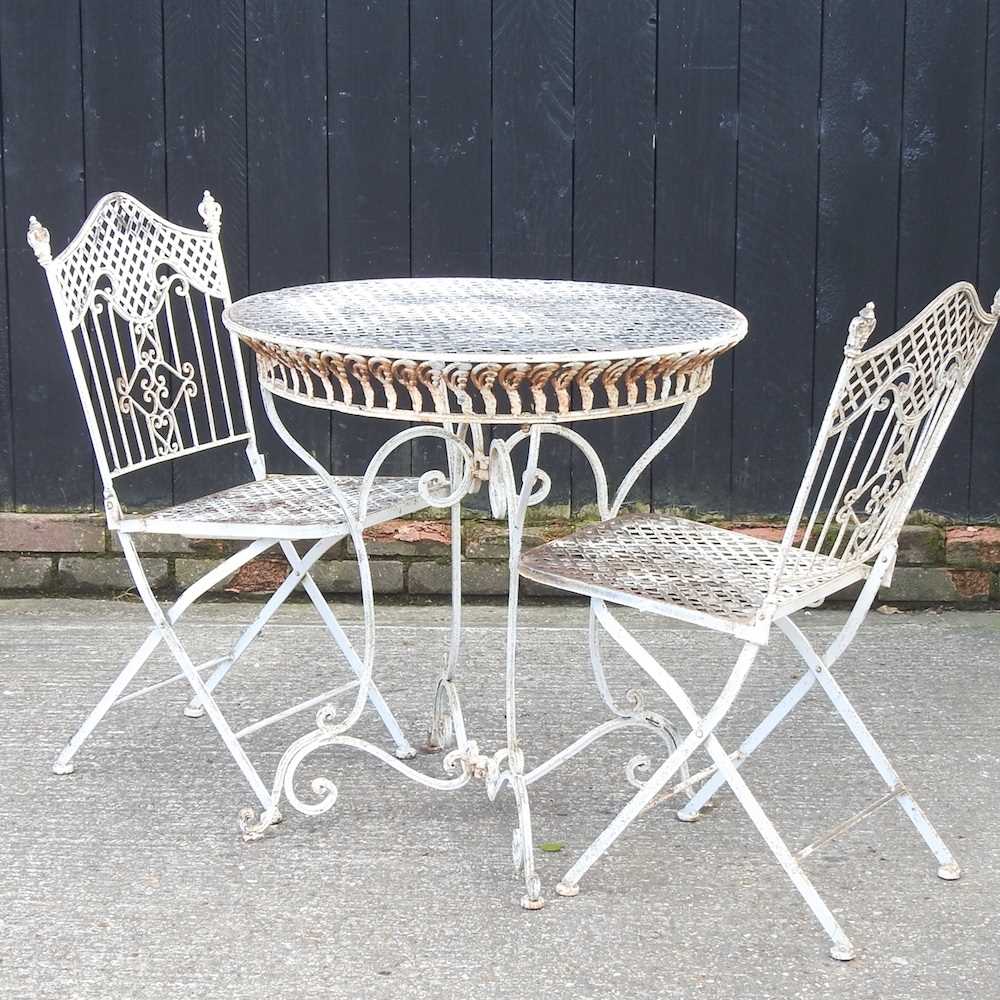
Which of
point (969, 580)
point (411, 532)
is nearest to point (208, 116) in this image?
point (411, 532)

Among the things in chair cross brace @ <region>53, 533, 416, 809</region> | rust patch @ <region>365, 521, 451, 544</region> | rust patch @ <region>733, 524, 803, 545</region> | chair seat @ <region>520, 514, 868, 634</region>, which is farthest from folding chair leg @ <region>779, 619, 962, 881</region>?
rust patch @ <region>365, 521, 451, 544</region>

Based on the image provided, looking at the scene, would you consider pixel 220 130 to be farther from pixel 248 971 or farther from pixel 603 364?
pixel 248 971

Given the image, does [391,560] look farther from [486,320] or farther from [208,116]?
[486,320]

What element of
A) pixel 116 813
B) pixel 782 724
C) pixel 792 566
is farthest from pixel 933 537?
pixel 116 813

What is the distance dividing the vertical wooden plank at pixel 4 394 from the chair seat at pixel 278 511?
1.39 m

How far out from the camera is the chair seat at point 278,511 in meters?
3.38

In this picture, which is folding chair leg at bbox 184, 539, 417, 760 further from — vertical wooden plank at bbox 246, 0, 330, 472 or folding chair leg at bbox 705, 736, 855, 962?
vertical wooden plank at bbox 246, 0, 330, 472

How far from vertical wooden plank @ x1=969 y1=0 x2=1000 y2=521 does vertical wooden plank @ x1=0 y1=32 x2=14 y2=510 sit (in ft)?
9.30

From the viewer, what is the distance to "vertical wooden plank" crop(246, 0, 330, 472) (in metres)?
4.70

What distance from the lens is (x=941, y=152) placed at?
184 inches

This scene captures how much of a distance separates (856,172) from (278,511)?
2.12m

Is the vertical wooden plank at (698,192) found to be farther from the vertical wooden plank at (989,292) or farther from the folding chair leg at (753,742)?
the folding chair leg at (753,742)

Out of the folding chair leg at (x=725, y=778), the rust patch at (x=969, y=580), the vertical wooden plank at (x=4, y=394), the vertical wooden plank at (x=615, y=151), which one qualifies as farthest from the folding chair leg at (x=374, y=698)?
the rust patch at (x=969, y=580)

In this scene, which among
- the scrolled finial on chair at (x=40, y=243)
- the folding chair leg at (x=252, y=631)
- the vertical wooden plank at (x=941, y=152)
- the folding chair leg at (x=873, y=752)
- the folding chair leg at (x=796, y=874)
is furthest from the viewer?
the vertical wooden plank at (x=941, y=152)
